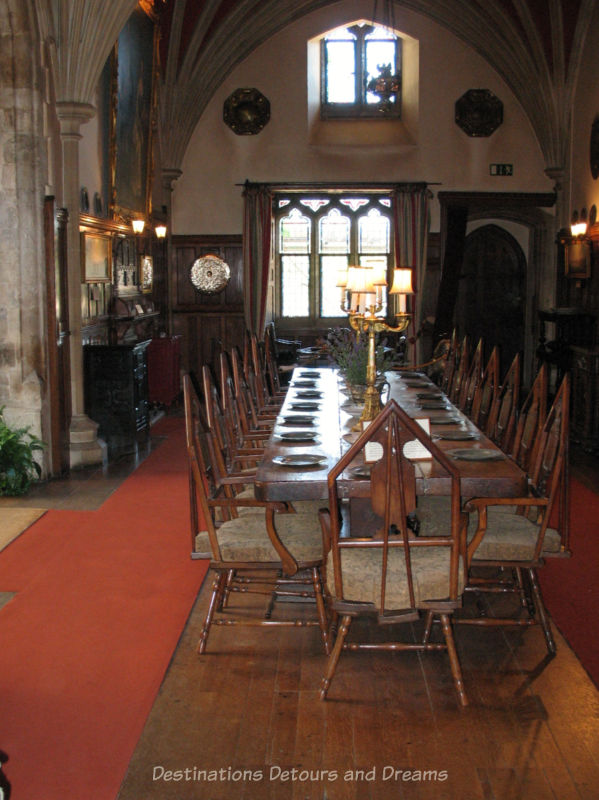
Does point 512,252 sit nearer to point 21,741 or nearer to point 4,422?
point 4,422

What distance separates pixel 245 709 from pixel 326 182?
1109 cm

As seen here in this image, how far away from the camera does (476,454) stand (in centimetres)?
458

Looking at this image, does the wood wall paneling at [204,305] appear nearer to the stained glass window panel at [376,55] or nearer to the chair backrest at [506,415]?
the stained glass window panel at [376,55]

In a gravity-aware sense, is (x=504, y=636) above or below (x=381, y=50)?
below

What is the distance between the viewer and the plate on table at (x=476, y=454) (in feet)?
14.8

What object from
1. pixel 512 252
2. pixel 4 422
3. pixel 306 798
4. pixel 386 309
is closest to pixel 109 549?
pixel 4 422

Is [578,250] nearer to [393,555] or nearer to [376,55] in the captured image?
[376,55]

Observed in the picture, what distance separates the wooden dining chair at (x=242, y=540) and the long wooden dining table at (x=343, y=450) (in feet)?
0.57

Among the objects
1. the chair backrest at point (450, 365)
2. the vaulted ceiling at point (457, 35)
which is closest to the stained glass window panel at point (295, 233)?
the vaulted ceiling at point (457, 35)

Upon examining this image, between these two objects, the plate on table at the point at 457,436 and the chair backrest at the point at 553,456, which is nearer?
the chair backrest at the point at 553,456

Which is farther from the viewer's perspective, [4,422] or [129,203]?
[129,203]

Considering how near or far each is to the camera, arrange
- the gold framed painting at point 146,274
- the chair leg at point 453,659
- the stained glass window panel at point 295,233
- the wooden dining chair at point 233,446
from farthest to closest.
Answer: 1. the stained glass window panel at point 295,233
2. the gold framed painting at point 146,274
3. the wooden dining chair at point 233,446
4. the chair leg at point 453,659

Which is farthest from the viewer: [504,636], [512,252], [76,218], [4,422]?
[512,252]

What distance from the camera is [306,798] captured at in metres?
3.16
